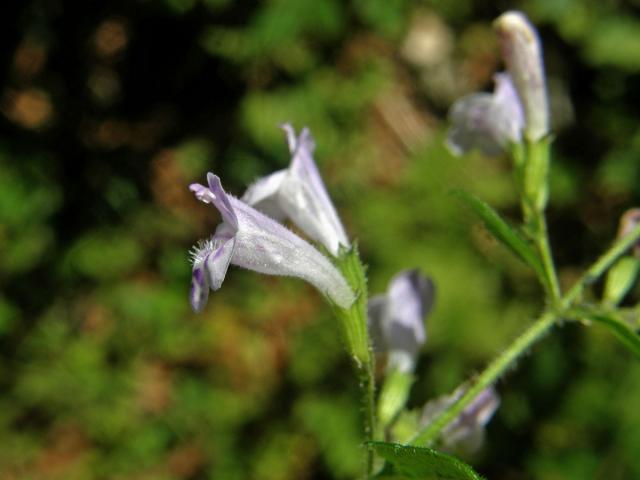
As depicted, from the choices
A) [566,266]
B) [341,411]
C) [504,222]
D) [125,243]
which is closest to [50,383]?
[125,243]

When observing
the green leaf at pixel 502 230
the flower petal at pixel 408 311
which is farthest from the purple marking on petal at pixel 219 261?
the flower petal at pixel 408 311

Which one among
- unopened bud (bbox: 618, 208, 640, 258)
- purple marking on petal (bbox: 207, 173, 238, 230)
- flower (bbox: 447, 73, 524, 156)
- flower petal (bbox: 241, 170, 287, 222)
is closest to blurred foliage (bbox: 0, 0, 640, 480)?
flower (bbox: 447, 73, 524, 156)

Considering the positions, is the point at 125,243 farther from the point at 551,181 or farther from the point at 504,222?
the point at 504,222

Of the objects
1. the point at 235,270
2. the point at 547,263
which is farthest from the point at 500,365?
the point at 235,270

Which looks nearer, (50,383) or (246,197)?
(246,197)

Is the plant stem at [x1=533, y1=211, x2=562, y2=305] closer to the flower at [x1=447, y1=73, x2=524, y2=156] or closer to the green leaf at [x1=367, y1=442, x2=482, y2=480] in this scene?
the flower at [x1=447, y1=73, x2=524, y2=156]

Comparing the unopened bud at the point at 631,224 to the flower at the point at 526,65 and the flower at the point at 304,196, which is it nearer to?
the flower at the point at 526,65
